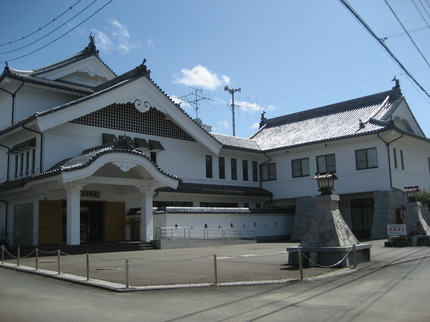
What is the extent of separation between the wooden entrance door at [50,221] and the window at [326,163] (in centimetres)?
1863

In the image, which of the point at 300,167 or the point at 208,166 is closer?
the point at 208,166

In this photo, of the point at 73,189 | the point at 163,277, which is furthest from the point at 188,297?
the point at 73,189

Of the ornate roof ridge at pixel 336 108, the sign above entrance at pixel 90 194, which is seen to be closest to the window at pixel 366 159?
the ornate roof ridge at pixel 336 108

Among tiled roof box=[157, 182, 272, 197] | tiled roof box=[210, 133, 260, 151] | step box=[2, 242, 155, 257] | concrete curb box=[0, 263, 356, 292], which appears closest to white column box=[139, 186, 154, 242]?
step box=[2, 242, 155, 257]

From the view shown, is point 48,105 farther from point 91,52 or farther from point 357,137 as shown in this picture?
point 357,137

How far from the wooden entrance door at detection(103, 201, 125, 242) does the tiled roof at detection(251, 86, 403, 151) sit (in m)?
14.3

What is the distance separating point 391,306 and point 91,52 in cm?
2839

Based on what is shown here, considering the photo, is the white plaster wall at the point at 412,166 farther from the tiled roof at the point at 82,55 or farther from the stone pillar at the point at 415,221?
the tiled roof at the point at 82,55

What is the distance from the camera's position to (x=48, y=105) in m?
27.1

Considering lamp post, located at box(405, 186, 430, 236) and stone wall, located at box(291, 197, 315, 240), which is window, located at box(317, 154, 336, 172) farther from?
lamp post, located at box(405, 186, 430, 236)

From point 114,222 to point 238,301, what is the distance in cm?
1784

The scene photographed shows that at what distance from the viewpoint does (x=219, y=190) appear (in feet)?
102

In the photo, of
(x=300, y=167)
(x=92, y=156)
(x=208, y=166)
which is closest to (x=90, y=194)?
(x=92, y=156)

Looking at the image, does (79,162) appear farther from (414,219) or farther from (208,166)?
(414,219)
